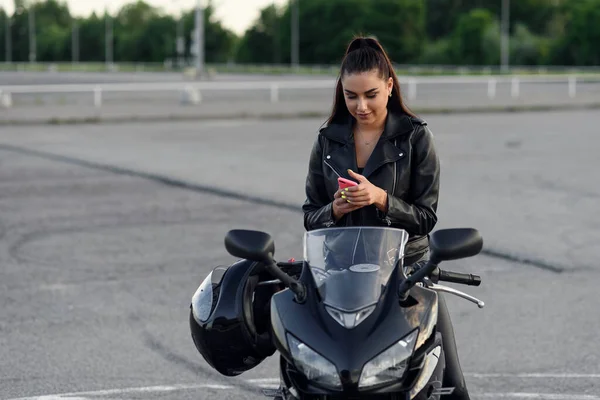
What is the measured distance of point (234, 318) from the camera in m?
3.35

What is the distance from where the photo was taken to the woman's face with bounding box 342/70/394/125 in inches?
136

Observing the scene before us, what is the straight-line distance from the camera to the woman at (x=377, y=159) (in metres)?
3.46

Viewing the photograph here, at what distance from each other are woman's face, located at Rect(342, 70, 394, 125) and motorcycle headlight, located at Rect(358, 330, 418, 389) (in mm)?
880

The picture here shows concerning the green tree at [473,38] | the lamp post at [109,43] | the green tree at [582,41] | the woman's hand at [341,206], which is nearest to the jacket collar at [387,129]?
the woman's hand at [341,206]

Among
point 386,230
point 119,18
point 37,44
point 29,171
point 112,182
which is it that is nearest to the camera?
point 386,230

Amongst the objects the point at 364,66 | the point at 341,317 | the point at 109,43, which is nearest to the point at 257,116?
the point at 364,66

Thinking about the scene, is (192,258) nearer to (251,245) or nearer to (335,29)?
(251,245)

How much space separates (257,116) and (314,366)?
26.4m

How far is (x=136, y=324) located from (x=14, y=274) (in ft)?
6.26

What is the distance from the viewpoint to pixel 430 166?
3588mm

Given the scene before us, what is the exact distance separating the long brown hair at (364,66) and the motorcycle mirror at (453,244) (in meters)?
0.61

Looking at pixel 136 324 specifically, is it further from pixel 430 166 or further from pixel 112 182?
pixel 112 182

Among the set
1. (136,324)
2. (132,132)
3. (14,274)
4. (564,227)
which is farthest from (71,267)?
(132,132)

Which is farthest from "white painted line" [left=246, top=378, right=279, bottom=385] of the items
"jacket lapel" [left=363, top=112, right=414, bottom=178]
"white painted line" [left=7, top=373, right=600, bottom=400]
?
"jacket lapel" [left=363, top=112, right=414, bottom=178]
